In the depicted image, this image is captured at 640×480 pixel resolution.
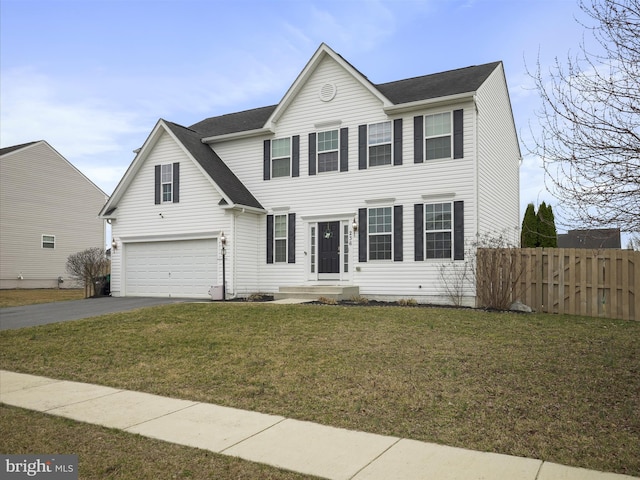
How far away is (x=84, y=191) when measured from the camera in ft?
114

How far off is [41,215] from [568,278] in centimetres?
3024

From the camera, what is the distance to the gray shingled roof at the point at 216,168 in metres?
18.1

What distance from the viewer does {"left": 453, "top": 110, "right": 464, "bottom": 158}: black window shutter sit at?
50.9ft

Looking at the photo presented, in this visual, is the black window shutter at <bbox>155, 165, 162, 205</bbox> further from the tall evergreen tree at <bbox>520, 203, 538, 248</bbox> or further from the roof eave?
the tall evergreen tree at <bbox>520, 203, 538, 248</bbox>

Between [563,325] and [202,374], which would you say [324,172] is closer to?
[563,325]

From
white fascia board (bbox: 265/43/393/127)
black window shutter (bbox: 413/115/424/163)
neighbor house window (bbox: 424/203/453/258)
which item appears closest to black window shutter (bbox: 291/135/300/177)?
white fascia board (bbox: 265/43/393/127)

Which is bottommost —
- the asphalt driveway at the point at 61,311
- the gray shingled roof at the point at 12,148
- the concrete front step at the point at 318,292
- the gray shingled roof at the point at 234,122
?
the asphalt driveway at the point at 61,311

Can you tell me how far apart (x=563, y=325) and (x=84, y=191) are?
105 feet

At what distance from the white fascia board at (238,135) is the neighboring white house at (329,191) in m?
0.07

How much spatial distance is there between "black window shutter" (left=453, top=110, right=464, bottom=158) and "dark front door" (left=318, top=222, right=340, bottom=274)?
4.58 meters

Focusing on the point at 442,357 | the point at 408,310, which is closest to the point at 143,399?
the point at 442,357

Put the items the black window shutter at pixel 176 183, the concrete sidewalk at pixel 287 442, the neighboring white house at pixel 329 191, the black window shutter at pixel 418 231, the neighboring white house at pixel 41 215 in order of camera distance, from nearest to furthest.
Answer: the concrete sidewalk at pixel 287 442 → the neighboring white house at pixel 329 191 → the black window shutter at pixel 418 231 → the black window shutter at pixel 176 183 → the neighboring white house at pixel 41 215

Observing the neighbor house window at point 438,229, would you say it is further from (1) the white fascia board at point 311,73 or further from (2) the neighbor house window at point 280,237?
(2) the neighbor house window at point 280,237

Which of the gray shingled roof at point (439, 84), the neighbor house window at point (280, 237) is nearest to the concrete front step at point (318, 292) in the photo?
the neighbor house window at point (280, 237)
